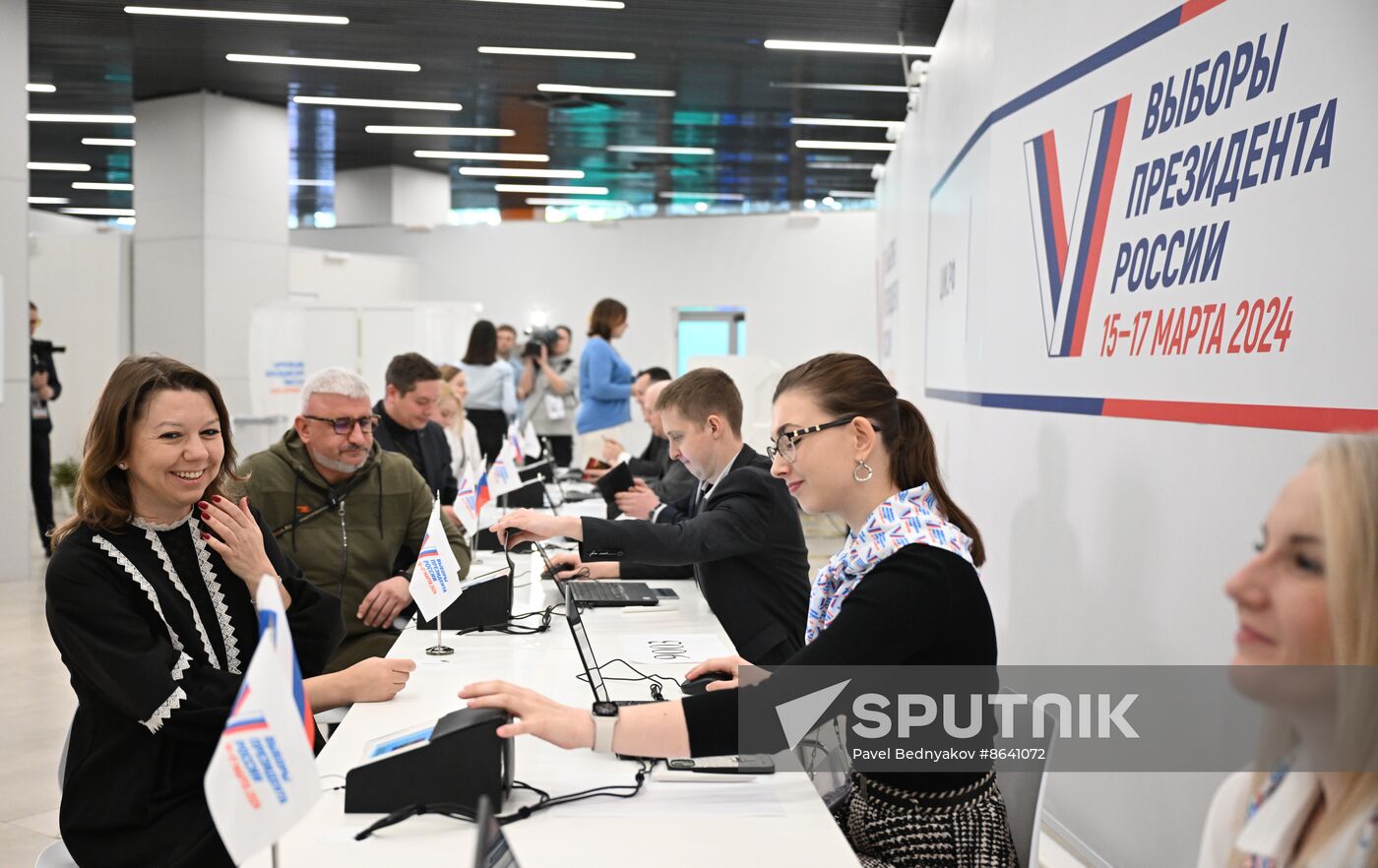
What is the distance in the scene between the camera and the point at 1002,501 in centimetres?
407

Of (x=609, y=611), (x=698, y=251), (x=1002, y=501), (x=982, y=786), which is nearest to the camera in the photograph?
(x=982, y=786)

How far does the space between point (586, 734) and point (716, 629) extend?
4.18ft

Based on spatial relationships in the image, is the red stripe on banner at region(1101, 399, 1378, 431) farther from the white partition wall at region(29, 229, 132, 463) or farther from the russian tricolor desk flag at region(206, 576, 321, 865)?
the white partition wall at region(29, 229, 132, 463)

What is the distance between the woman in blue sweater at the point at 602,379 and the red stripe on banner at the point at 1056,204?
14.3ft

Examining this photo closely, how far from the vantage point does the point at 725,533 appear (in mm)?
3084

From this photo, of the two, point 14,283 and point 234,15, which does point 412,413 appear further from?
point 234,15

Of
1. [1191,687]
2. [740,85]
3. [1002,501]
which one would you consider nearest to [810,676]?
[1191,687]

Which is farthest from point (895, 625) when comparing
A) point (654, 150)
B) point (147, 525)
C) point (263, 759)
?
point (654, 150)

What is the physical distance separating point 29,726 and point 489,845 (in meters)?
4.15

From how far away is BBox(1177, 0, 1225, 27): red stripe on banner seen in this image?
2.54 m

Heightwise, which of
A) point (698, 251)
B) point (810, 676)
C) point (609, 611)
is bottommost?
point (609, 611)

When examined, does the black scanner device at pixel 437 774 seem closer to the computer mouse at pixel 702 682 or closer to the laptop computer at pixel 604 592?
the computer mouse at pixel 702 682

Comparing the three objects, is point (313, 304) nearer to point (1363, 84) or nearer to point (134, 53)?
point (134, 53)

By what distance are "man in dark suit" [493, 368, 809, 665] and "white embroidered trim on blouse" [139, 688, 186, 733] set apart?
1062 millimetres
